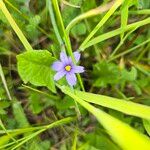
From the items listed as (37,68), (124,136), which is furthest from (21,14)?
(124,136)

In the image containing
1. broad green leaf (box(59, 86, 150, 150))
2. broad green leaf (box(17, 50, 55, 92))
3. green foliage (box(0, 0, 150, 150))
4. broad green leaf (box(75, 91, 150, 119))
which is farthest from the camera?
green foliage (box(0, 0, 150, 150))

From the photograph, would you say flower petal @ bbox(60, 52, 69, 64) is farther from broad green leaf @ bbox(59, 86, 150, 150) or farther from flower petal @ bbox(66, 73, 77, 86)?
broad green leaf @ bbox(59, 86, 150, 150)

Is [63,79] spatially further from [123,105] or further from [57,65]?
[123,105]

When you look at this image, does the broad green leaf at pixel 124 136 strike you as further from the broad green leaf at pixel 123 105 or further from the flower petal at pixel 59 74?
the flower petal at pixel 59 74

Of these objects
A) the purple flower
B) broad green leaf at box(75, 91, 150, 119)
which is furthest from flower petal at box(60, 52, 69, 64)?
broad green leaf at box(75, 91, 150, 119)

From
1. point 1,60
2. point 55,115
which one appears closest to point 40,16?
point 1,60

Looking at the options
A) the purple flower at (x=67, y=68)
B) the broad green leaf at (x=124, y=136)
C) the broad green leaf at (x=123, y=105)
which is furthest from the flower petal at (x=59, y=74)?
the broad green leaf at (x=124, y=136)
